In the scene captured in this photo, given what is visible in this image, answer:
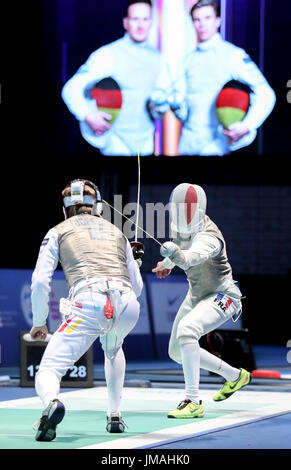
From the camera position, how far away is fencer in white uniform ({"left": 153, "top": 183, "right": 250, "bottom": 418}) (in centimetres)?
687

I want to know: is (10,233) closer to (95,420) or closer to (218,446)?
(95,420)

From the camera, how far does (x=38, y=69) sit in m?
15.3

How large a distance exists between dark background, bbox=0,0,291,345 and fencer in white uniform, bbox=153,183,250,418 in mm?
7561

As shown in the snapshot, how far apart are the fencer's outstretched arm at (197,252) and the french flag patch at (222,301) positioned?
38 centimetres

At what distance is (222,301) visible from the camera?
280 inches

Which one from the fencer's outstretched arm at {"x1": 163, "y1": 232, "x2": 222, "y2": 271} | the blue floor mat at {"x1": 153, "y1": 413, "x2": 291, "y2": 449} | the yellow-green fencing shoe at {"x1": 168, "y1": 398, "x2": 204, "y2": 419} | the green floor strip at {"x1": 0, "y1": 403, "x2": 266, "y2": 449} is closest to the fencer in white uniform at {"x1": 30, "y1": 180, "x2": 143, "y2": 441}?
the green floor strip at {"x1": 0, "y1": 403, "x2": 266, "y2": 449}

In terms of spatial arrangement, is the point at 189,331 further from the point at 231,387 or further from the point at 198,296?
the point at 231,387

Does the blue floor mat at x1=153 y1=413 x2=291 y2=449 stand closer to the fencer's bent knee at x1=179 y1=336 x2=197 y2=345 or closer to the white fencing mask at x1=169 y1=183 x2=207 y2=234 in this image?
the fencer's bent knee at x1=179 y1=336 x2=197 y2=345

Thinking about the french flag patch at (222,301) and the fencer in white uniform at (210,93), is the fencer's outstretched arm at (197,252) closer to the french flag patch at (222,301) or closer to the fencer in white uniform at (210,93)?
the french flag patch at (222,301)

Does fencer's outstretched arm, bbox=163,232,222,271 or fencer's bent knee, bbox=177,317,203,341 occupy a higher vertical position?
fencer's outstretched arm, bbox=163,232,222,271

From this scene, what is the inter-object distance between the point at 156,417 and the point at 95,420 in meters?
0.45

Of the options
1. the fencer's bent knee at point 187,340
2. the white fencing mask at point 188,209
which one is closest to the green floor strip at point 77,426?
the fencer's bent knee at point 187,340

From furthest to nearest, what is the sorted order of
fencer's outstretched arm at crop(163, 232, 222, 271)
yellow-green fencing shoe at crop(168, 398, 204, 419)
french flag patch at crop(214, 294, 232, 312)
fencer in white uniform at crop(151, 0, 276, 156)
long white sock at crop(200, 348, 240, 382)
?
fencer in white uniform at crop(151, 0, 276, 156)
long white sock at crop(200, 348, 240, 382)
french flag patch at crop(214, 294, 232, 312)
yellow-green fencing shoe at crop(168, 398, 204, 419)
fencer's outstretched arm at crop(163, 232, 222, 271)

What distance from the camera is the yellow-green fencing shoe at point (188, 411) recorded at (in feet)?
22.3
